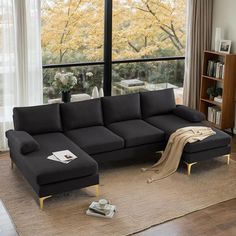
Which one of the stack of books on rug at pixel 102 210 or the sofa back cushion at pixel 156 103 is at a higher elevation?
the sofa back cushion at pixel 156 103

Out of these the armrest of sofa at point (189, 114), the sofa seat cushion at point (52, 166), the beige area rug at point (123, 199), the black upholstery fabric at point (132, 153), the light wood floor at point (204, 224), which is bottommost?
the light wood floor at point (204, 224)

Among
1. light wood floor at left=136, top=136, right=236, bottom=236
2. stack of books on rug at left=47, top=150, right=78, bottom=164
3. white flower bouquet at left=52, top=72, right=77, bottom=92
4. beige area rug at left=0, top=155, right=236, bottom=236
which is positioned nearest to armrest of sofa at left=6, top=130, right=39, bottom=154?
stack of books on rug at left=47, top=150, right=78, bottom=164

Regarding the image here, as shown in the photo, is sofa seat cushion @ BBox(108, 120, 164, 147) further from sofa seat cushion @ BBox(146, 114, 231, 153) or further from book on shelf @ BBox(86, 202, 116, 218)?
book on shelf @ BBox(86, 202, 116, 218)

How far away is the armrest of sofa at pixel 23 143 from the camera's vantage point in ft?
15.9

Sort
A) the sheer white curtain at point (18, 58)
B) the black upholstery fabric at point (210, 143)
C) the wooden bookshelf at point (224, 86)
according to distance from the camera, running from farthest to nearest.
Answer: the wooden bookshelf at point (224, 86)
the sheer white curtain at point (18, 58)
the black upholstery fabric at point (210, 143)

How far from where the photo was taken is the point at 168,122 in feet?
19.7

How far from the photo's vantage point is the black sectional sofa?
4.61 m

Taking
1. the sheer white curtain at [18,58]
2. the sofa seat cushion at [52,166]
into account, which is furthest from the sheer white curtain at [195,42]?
the sofa seat cushion at [52,166]

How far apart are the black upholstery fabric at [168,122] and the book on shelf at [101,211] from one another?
5.19 feet

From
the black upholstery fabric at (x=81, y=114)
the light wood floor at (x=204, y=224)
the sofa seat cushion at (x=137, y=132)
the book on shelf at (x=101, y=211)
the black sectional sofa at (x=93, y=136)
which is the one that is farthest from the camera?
the black upholstery fabric at (x=81, y=114)

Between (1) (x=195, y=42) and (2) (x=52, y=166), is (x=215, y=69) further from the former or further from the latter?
(2) (x=52, y=166)

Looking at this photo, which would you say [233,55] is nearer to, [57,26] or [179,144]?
[179,144]

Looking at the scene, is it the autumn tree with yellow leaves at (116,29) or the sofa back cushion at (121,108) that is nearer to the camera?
the sofa back cushion at (121,108)

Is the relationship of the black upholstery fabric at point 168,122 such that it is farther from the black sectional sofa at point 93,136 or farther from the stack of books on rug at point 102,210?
the stack of books on rug at point 102,210
